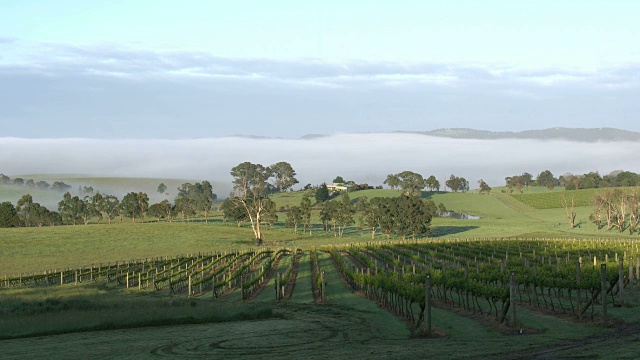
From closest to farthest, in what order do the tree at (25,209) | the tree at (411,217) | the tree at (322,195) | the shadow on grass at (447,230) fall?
the tree at (411,217) → the shadow on grass at (447,230) → the tree at (25,209) → the tree at (322,195)

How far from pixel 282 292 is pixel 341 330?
14.3 meters

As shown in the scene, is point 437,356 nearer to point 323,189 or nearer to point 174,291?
point 174,291

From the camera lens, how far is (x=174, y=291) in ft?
143

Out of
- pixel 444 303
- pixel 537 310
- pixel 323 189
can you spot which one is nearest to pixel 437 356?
pixel 537 310

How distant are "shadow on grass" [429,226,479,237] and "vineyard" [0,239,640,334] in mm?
34417

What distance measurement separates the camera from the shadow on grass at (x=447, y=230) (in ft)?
367

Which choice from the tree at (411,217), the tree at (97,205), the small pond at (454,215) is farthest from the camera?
the small pond at (454,215)

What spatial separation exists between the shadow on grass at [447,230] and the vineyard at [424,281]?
34.4m

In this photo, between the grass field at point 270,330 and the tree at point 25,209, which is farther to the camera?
the tree at point 25,209

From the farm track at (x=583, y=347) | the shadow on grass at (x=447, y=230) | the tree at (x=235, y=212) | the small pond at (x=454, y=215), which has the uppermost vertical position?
the tree at (x=235, y=212)

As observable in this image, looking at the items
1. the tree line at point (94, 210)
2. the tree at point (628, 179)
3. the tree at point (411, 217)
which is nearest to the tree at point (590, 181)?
the tree at point (628, 179)

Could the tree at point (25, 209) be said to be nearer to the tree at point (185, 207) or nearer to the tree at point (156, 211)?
the tree at point (156, 211)

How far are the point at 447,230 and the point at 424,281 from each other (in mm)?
86282

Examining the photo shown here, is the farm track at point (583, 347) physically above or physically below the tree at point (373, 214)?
below
